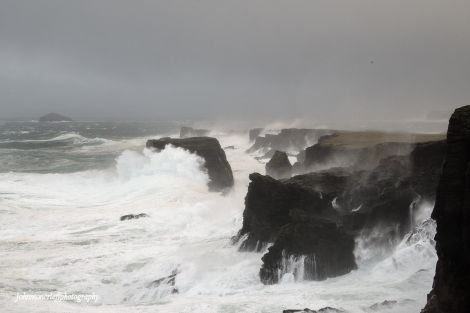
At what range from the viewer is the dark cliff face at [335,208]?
15.8 meters

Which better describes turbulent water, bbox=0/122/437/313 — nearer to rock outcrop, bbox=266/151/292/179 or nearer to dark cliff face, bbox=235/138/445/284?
dark cliff face, bbox=235/138/445/284

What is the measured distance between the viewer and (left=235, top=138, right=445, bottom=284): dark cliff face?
15797 mm

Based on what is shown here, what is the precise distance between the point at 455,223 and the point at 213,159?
26849mm

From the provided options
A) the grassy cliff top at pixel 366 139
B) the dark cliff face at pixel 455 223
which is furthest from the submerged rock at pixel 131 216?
the dark cliff face at pixel 455 223

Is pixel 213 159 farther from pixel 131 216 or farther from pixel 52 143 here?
pixel 52 143

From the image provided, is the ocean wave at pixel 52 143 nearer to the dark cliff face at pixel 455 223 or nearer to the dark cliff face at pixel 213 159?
the dark cliff face at pixel 213 159

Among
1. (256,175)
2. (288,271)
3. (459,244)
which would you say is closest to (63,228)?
(256,175)

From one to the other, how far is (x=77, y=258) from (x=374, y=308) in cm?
1189

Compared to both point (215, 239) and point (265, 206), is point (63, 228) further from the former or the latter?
point (265, 206)

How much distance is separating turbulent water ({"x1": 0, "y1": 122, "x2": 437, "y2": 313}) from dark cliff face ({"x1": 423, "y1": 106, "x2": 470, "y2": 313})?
87.1 inches

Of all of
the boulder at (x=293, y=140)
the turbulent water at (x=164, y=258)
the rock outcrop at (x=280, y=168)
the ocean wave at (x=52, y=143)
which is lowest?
the turbulent water at (x=164, y=258)

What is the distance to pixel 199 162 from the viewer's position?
35.9 metres

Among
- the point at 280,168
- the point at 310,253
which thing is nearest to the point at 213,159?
the point at 280,168

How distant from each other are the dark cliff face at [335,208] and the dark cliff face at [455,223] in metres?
5.67
